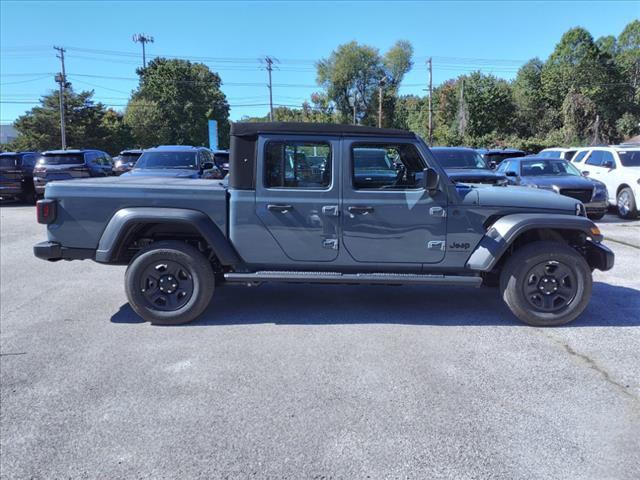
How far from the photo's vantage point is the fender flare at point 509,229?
4684 mm

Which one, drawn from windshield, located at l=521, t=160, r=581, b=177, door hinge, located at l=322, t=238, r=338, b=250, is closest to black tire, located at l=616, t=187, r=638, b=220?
windshield, located at l=521, t=160, r=581, b=177

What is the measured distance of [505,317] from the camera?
17.1 ft

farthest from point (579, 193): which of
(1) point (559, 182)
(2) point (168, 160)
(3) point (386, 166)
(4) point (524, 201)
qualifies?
(2) point (168, 160)

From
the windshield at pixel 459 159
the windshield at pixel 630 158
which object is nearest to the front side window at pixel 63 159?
the windshield at pixel 459 159

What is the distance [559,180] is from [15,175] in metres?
16.4

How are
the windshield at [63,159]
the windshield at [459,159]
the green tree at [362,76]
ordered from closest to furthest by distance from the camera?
the windshield at [459,159] → the windshield at [63,159] → the green tree at [362,76]

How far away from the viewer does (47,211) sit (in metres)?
4.89

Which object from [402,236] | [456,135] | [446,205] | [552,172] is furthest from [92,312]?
[456,135]

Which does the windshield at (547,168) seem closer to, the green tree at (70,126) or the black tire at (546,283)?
the black tire at (546,283)

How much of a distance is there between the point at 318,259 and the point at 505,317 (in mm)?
2092

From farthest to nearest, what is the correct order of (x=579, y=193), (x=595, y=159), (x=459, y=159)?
(x=595, y=159) → (x=459, y=159) → (x=579, y=193)

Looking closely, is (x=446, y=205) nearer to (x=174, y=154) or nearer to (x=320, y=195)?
(x=320, y=195)

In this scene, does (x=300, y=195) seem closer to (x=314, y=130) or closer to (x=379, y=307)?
(x=314, y=130)

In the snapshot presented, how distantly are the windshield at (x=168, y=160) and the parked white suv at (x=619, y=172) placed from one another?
36.3ft
